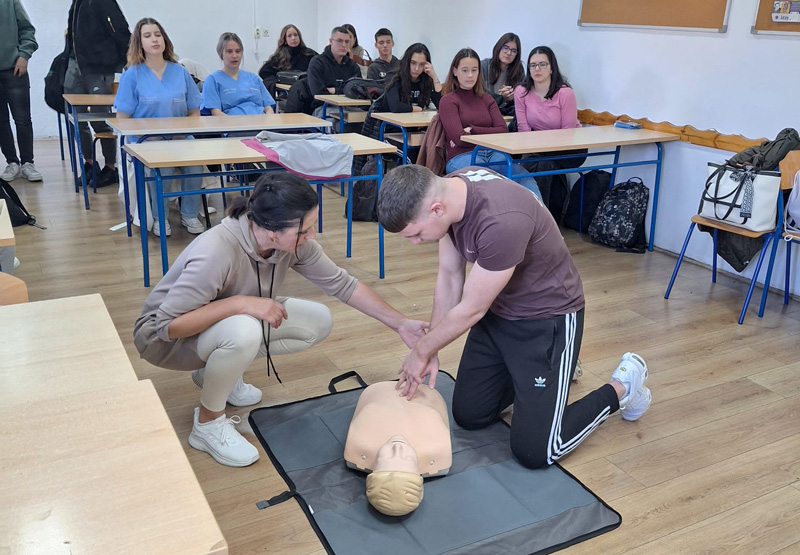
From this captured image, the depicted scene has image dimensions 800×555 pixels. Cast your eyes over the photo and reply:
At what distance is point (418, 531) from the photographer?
1.80 m

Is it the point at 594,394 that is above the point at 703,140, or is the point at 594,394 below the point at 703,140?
below

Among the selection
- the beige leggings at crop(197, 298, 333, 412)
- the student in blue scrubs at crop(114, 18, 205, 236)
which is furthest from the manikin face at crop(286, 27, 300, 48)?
the beige leggings at crop(197, 298, 333, 412)

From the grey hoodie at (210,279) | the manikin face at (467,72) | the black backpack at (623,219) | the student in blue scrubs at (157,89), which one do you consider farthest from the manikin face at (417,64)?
the grey hoodie at (210,279)

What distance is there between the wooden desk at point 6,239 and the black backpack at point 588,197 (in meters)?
3.23

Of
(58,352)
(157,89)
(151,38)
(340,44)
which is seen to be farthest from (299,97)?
(58,352)

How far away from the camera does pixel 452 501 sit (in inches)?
75.7

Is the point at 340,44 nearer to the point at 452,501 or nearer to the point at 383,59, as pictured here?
the point at 383,59

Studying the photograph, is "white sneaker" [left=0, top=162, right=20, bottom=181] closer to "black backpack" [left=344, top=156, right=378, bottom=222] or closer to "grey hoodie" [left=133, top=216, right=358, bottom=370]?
"black backpack" [left=344, top=156, right=378, bottom=222]

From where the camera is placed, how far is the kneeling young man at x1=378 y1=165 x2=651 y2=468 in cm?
178

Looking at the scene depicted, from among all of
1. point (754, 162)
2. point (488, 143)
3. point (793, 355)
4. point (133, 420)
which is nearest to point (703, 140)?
point (754, 162)

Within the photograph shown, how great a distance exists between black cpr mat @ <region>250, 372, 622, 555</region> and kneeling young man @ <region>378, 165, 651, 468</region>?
89 millimetres

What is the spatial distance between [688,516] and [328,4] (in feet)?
24.5

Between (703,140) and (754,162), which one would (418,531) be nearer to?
(754,162)

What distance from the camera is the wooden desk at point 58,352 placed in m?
1.19
